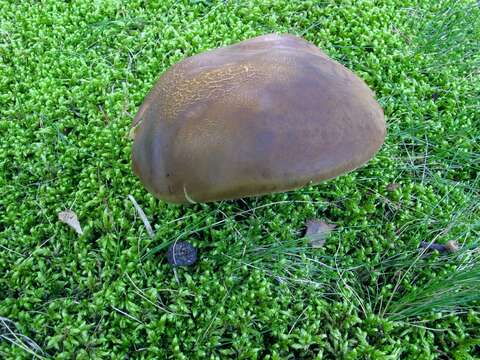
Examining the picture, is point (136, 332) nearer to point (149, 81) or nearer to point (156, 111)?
point (156, 111)

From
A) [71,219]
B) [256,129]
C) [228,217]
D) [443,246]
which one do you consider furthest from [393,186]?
[71,219]

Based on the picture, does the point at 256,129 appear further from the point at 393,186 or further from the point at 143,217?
the point at 393,186

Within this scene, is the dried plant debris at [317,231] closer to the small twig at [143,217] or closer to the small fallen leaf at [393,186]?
the small fallen leaf at [393,186]

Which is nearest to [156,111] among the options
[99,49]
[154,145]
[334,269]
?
[154,145]

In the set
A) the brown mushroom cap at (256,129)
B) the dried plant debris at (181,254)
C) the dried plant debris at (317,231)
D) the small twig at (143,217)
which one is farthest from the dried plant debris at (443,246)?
the small twig at (143,217)

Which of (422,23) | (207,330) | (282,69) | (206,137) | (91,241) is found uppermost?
(282,69)

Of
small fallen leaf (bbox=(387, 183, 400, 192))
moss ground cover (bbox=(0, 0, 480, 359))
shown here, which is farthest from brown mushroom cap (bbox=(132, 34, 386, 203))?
small fallen leaf (bbox=(387, 183, 400, 192))

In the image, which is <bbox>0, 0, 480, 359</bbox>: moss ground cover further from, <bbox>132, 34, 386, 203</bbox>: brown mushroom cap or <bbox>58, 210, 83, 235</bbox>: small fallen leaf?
<bbox>132, 34, 386, 203</bbox>: brown mushroom cap
